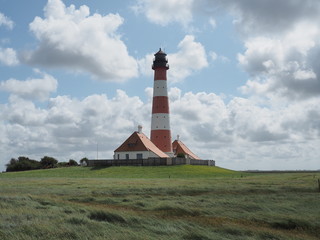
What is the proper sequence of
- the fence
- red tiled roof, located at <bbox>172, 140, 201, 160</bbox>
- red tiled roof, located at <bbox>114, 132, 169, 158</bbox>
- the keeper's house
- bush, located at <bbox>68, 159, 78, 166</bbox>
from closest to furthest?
the fence
the keeper's house
red tiled roof, located at <bbox>114, 132, 169, 158</bbox>
bush, located at <bbox>68, 159, 78, 166</bbox>
red tiled roof, located at <bbox>172, 140, 201, 160</bbox>

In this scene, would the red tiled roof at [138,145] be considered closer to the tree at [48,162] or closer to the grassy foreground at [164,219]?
the tree at [48,162]

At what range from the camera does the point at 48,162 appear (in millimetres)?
75375

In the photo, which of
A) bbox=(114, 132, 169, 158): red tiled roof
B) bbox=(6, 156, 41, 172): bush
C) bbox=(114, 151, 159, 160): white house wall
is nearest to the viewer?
bbox=(114, 151, 159, 160): white house wall

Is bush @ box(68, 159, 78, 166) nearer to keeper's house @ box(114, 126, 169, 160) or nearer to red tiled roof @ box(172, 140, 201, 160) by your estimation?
keeper's house @ box(114, 126, 169, 160)

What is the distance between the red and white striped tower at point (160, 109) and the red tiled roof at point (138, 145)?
1565mm

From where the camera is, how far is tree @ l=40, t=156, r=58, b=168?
74812 millimetres

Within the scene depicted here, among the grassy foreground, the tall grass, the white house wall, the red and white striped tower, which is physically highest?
the red and white striped tower

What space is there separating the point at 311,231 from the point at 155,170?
44841 mm

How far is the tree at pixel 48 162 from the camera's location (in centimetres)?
7481

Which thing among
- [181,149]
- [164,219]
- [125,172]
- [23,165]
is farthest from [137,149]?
[164,219]

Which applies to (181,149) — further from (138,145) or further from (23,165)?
(23,165)

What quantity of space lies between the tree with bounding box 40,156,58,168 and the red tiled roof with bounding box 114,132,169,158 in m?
13.0

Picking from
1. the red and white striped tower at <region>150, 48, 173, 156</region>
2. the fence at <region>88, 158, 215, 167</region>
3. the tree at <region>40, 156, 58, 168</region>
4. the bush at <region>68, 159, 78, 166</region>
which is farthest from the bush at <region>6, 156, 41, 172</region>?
the red and white striped tower at <region>150, 48, 173, 156</region>

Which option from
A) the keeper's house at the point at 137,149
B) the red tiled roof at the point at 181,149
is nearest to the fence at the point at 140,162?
the keeper's house at the point at 137,149
